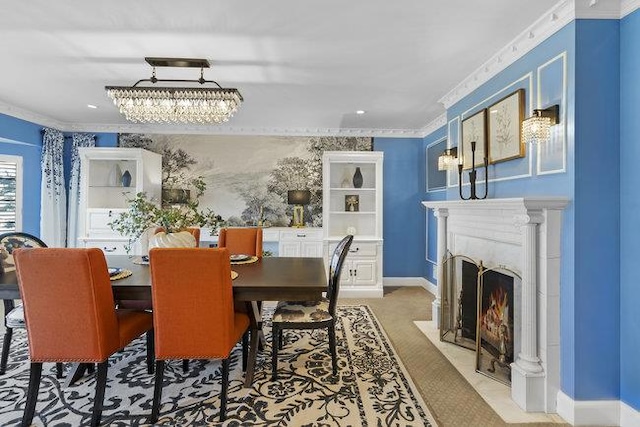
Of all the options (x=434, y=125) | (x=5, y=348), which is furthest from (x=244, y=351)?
(x=434, y=125)

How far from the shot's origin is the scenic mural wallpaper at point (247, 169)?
540 cm

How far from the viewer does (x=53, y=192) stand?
16.4 ft

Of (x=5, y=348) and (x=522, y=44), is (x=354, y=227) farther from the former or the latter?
(x=5, y=348)

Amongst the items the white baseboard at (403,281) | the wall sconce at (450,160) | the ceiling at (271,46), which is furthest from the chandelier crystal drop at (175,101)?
the white baseboard at (403,281)

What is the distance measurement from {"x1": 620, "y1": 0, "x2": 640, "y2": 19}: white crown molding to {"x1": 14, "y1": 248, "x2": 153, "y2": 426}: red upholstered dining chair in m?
3.30

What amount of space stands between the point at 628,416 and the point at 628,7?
91.6 inches

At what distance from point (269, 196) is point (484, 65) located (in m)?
3.42

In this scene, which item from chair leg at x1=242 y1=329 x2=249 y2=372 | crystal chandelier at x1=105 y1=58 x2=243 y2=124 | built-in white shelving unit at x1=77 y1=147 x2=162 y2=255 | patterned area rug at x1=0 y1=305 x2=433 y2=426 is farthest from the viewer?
built-in white shelving unit at x1=77 y1=147 x2=162 y2=255

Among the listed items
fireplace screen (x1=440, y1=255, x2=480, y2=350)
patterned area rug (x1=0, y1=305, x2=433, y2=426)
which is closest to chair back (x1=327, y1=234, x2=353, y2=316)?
patterned area rug (x1=0, y1=305, x2=433, y2=426)

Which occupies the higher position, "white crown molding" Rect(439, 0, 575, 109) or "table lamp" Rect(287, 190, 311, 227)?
"white crown molding" Rect(439, 0, 575, 109)

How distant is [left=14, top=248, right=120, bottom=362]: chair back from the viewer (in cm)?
194

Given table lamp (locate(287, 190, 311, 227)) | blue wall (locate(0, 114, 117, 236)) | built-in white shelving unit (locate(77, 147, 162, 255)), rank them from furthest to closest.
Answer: table lamp (locate(287, 190, 311, 227))
built-in white shelving unit (locate(77, 147, 162, 255))
blue wall (locate(0, 114, 117, 236))

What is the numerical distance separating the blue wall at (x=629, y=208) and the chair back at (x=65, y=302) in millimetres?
3017

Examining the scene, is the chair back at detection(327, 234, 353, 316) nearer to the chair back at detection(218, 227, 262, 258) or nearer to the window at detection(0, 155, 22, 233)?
the chair back at detection(218, 227, 262, 258)
